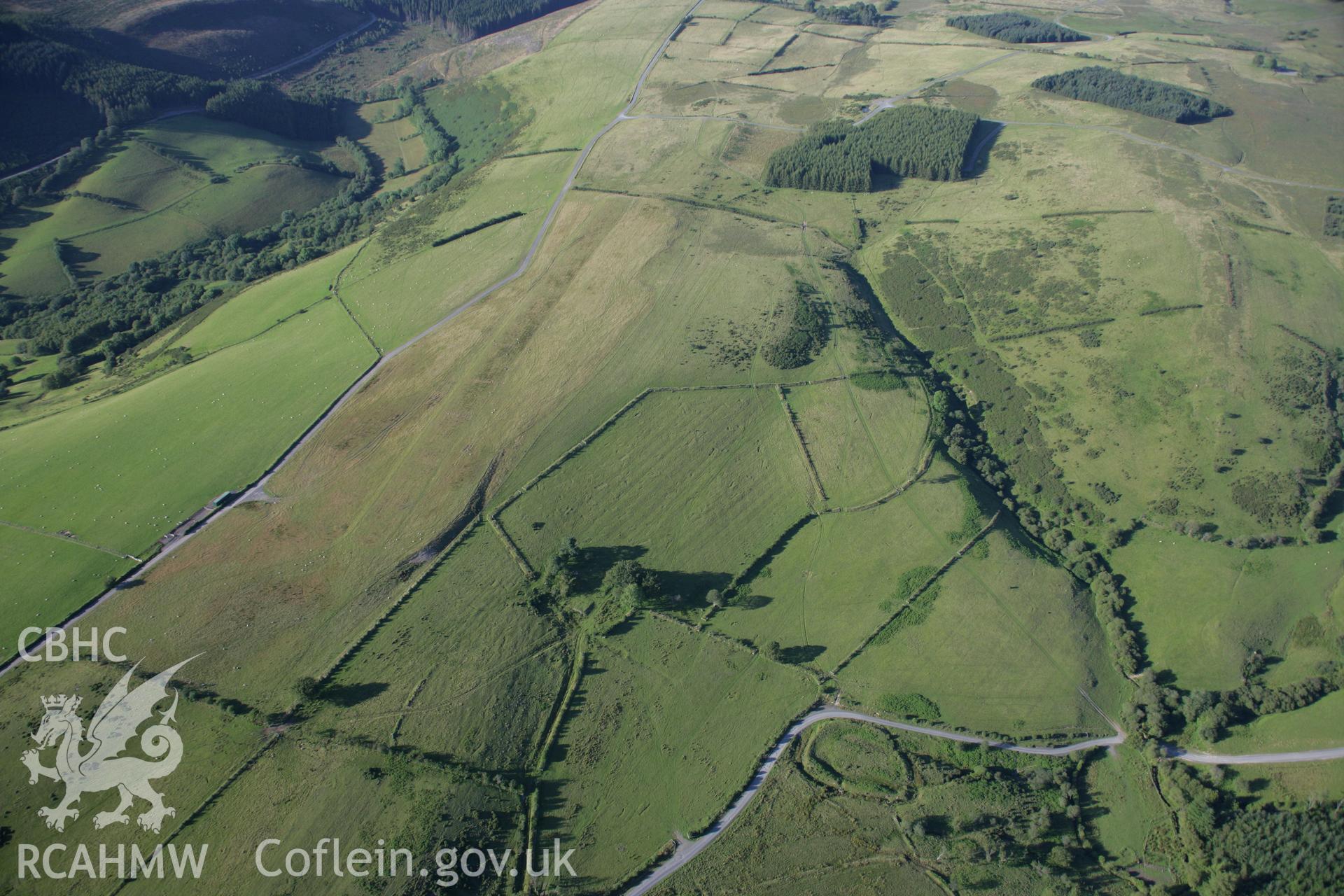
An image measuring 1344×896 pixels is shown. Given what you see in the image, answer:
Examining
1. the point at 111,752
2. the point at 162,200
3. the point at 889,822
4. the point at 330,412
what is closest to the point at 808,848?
the point at 889,822

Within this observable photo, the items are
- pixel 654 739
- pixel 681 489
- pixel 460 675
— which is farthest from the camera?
pixel 681 489

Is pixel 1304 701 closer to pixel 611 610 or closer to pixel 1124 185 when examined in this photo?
pixel 611 610

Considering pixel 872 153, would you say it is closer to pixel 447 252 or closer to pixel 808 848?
pixel 447 252

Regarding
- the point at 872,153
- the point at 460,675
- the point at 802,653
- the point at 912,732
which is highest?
the point at 872,153

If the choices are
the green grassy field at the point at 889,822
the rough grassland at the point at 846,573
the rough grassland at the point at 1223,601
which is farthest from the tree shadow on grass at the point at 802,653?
the rough grassland at the point at 1223,601

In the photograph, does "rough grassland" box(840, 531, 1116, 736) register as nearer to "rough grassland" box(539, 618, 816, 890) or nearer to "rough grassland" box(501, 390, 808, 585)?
"rough grassland" box(539, 618, 816, 890)

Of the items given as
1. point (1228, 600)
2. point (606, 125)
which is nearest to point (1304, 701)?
point (1228, 600)

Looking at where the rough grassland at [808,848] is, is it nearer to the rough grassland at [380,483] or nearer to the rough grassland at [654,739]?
the rough grassland at [654,739]

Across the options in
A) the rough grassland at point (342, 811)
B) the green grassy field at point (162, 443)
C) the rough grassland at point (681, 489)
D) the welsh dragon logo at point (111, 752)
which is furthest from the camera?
the rough grassland at point (681, 489)
